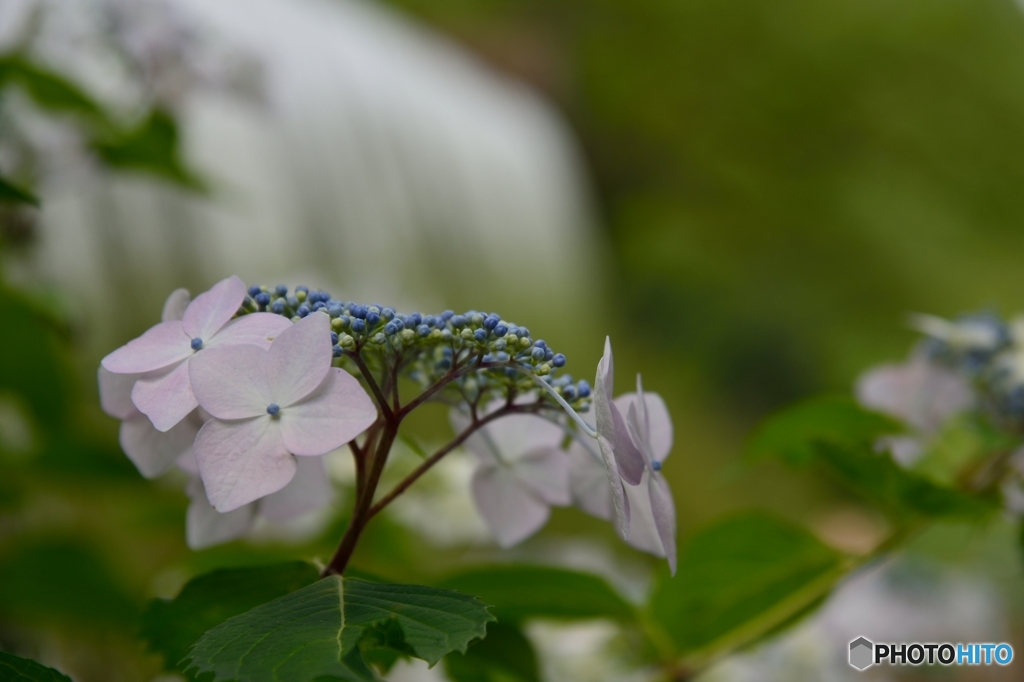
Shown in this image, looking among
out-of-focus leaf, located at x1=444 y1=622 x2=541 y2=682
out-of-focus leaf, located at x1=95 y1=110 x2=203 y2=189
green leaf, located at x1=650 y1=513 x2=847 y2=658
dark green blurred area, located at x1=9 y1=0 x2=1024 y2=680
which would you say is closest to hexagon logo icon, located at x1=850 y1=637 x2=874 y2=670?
green leaf, located at x1=650 y1=513 x2=847 y2=658

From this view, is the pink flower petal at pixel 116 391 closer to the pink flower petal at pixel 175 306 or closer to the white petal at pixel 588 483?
the pink flower petal at pixel 175 306

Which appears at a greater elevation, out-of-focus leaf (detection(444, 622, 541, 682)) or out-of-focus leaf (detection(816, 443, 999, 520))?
out-of-focus leaf (detection(816, 443, 999, 520))

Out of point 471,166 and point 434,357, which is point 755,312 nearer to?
point 471,166

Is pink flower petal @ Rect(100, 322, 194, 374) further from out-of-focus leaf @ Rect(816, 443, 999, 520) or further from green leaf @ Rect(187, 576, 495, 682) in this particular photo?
out-of-focus leaf @ Rect(816, 443, 999, 520)

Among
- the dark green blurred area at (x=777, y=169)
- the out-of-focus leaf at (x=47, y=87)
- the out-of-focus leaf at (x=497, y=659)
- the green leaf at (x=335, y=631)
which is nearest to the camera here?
the green leaf at (x=335, y=631)

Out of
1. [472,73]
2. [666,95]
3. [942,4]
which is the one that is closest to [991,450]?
[472,73]

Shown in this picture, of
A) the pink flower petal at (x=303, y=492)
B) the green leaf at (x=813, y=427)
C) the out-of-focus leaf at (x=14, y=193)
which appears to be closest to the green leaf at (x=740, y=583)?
the green leaf at (x=813, y=427)
